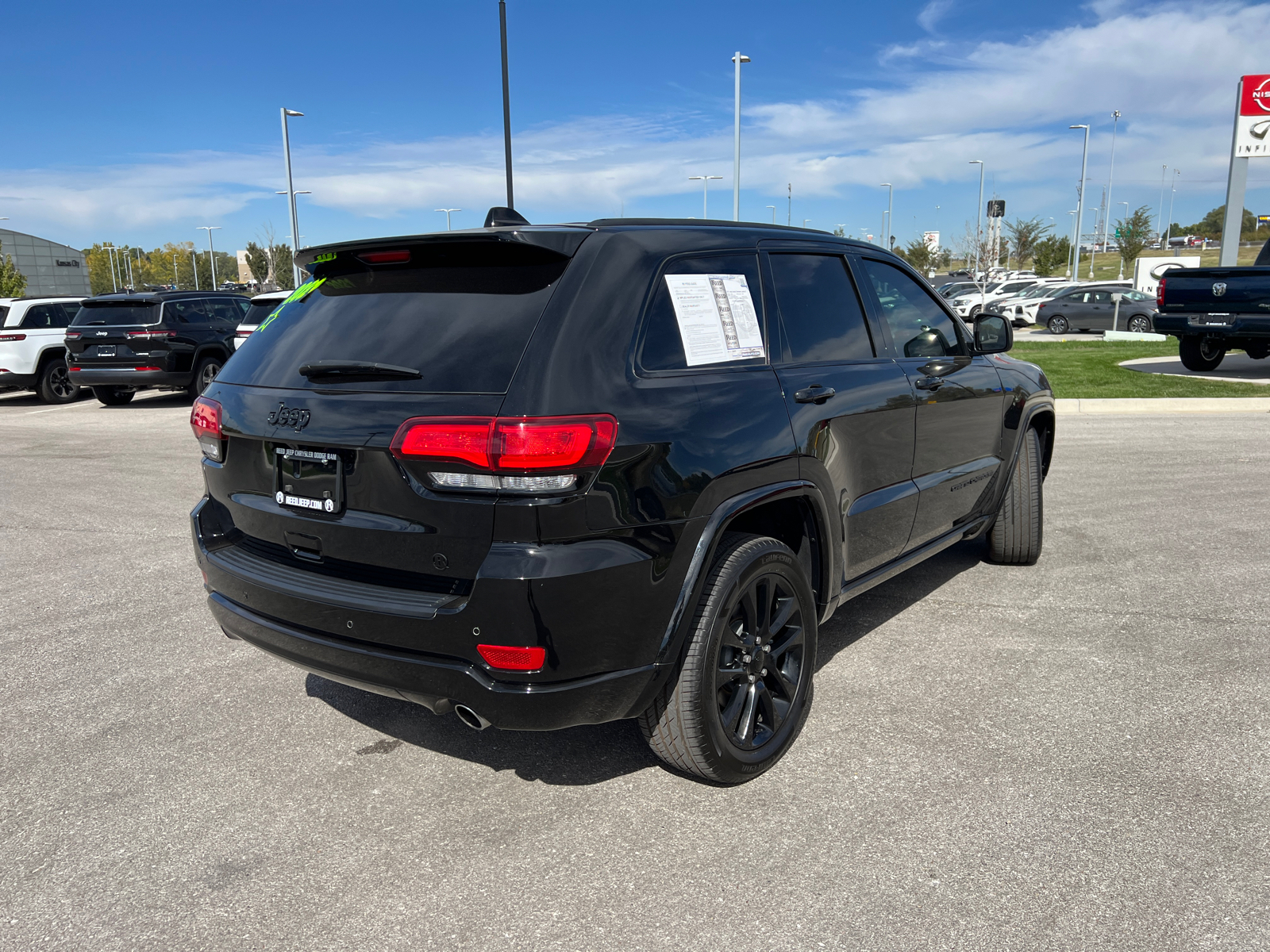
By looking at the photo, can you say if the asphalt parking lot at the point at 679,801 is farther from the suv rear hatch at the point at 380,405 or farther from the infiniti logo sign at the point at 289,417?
the infiniti logo sign at the point at 289,417

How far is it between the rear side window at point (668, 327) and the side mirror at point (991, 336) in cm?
202

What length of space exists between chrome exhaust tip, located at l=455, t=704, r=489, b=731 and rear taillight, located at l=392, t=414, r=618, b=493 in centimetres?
62

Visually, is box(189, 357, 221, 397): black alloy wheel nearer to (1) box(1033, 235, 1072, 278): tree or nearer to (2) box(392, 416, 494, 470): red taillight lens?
(2) box(392, 416, 494, 470): red taillight lens

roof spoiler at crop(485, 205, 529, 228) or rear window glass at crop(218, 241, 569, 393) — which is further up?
roof spoiler at crop(485, 205, 529, 228)

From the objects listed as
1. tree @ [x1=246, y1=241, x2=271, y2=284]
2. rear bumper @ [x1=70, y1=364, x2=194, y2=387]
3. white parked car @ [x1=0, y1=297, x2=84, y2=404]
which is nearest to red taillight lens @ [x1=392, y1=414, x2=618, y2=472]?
Answer: rear bumper @ [x1=70, y1=364, x2=194, y2=387]

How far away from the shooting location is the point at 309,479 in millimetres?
2922

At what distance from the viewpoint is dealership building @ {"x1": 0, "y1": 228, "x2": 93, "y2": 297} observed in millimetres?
95500

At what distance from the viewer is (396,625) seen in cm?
→ 272

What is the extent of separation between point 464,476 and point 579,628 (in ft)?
1.66

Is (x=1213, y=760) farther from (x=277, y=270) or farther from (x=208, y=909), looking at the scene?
(x=277, y=270)

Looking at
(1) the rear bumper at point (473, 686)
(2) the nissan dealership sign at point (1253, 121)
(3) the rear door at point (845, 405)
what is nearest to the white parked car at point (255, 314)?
(3) the rear door at point (845, 405)

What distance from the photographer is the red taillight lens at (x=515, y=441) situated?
2527 mm

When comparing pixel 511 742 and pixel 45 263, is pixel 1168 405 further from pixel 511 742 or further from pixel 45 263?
pixel 45 263

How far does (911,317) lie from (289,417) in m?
2.78
